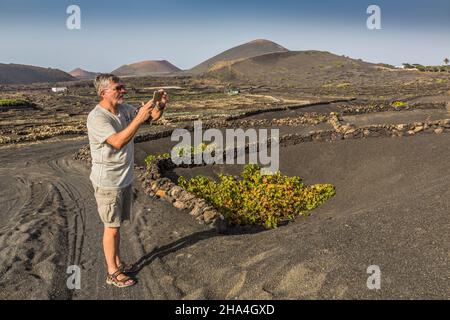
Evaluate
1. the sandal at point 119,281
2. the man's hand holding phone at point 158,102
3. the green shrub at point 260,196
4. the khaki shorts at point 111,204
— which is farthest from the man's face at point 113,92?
the green shrub at point 260,196

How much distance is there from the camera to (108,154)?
516 cm

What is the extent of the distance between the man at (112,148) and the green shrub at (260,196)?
186 inches

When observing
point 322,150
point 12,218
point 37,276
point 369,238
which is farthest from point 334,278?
point 322,150

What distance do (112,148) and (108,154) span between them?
0.30ft

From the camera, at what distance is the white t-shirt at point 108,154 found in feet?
16.4

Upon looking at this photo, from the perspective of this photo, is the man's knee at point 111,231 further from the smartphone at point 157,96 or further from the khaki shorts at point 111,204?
the smartphone at point 157,96

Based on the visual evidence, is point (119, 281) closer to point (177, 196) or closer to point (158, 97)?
point (158, 97)

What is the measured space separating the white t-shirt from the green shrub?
16.1ft

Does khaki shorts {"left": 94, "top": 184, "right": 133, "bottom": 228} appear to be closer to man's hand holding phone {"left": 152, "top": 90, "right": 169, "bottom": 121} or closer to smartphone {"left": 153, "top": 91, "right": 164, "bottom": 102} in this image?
man's hand holding phone {"left": 152, "top": 90, "right": 169, "bottom": 121}

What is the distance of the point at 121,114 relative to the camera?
5367mm

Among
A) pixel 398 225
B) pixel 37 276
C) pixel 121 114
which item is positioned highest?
pixel 121 114

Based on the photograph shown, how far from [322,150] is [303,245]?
393 inches

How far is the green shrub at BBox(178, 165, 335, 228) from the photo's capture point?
10414mm

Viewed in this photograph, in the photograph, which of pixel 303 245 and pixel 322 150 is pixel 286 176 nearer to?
pixel 322 150
